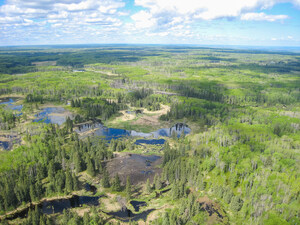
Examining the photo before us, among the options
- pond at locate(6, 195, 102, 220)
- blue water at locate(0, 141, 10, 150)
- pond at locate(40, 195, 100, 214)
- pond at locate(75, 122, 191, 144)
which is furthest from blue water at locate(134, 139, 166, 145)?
blue water at locate(0, 141, 10, 150)

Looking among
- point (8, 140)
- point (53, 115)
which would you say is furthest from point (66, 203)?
point (53, 115)

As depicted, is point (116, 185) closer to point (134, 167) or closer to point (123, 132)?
point (134, 167)

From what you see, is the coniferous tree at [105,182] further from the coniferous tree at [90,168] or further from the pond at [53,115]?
the pond at [53,115]

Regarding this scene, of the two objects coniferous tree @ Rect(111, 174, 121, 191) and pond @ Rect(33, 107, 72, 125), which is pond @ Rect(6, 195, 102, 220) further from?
pond @ Rect(33, 107, 72, 125)

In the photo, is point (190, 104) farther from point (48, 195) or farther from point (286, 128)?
point (48, 195)

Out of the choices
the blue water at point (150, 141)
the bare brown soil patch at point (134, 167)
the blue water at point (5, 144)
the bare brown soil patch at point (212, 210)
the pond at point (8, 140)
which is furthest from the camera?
the blue water at point (150, 141)

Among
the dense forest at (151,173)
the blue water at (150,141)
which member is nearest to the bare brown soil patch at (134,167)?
the dense forest at (151,173)

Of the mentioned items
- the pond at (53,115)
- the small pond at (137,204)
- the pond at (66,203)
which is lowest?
the small pond at (137,204)

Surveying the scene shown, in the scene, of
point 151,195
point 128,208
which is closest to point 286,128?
point 151,195
